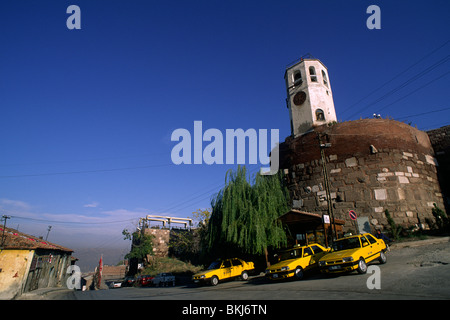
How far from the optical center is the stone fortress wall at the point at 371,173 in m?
18.8

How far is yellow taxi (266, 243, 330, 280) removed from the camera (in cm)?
1135

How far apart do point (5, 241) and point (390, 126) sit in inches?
1300

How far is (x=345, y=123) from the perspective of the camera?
856 inches

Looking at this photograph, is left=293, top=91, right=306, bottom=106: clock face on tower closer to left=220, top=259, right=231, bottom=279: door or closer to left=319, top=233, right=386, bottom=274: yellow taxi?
left=319, top=233, right=386, bottom=274: yellow taxi

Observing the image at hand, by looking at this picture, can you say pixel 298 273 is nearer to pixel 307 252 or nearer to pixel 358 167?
pixel 307 252

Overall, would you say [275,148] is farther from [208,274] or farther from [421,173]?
[208,274]

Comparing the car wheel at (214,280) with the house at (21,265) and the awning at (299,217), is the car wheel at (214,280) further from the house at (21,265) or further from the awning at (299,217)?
the house at (21,265)

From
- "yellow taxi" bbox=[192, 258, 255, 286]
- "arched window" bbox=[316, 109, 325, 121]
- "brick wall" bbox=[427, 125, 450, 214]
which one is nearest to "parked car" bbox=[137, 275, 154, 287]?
"yellow taxi" bbox=[192, 258, 255, 286]

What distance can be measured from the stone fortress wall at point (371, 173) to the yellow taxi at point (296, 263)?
27.4 ft

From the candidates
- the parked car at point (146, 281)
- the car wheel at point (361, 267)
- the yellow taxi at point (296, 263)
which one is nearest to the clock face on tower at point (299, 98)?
the yellow taxi at point (296, 263)

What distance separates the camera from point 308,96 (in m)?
24.5

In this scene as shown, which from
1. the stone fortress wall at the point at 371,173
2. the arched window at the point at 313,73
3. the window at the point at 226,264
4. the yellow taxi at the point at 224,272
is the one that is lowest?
the yellow taxi at the point at 224,272

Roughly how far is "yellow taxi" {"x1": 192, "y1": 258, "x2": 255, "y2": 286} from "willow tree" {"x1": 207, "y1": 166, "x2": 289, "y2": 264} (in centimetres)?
104
